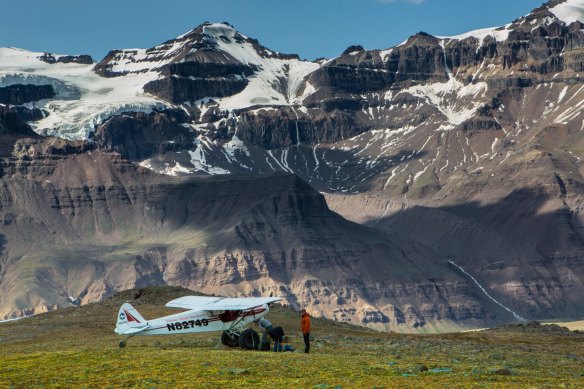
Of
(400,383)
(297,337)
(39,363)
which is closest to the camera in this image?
(400,383)

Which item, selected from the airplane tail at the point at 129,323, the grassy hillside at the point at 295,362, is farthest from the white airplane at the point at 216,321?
the grassy hillside at the point at 295,362

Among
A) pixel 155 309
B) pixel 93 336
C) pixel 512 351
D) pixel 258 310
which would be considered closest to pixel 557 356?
pixel 512 351

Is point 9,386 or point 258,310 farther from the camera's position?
point 258,310

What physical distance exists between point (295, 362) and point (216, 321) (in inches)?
551

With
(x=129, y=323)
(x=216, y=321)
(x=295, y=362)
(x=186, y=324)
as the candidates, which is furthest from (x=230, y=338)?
(x=295, y=362)

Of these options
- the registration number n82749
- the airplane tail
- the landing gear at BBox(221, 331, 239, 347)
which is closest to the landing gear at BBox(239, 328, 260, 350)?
the landing gear at BBox(221, 331, 239, 347)

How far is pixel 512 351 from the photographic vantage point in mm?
83562

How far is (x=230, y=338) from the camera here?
3036 inches

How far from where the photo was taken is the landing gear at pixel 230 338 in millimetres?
76938

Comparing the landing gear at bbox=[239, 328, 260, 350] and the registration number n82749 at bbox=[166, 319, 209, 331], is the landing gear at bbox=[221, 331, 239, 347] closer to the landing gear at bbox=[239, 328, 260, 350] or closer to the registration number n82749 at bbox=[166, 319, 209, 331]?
the landing gear at bbox=[239, 328, 260, 350]

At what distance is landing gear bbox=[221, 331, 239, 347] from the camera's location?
3029 inches

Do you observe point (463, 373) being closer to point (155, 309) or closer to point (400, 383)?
point (400, 383)

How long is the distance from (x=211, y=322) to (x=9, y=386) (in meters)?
23.1

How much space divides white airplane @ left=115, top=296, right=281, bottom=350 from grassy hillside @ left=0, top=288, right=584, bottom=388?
3.64ft
